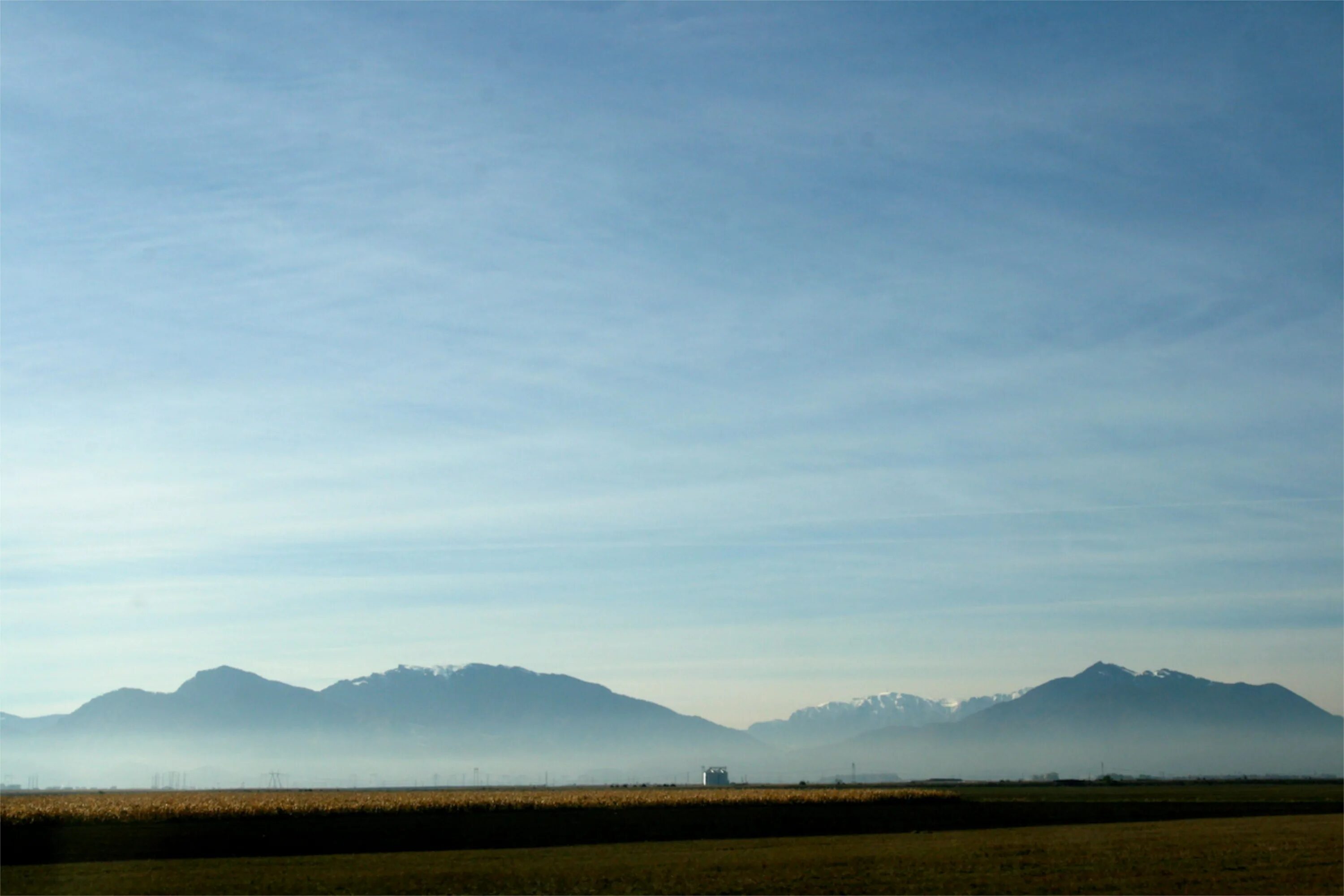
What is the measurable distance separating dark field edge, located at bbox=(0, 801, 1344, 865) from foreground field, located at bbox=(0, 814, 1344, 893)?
3.51 metres

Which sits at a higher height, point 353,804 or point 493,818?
point 493,818

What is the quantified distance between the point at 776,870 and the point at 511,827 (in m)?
25.4

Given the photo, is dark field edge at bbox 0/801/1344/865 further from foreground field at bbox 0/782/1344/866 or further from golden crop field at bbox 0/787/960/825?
golden crop field at bbox 0/787/960/825

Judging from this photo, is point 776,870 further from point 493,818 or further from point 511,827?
point 493,818

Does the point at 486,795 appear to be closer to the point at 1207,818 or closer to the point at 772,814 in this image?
the point at 772,814

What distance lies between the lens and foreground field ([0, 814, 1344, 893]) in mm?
44906

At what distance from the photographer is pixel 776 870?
50.8 metres

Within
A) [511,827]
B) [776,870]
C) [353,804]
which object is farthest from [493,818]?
[776,870]

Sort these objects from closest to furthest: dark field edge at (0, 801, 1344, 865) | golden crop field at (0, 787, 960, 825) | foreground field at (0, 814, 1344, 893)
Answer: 1. foreground field at (0, 814, 1344, 893)
2. dark field edge at (0, 801, 1344, 865)
3. golden crop field at (0, 787, 960, 825)

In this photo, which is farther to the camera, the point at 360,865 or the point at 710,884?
the point at 360,865

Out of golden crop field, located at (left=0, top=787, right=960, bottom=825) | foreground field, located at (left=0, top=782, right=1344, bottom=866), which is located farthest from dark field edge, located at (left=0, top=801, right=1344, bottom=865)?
golden crop field, located at (left=0, top=787, right=960, bottom=825)

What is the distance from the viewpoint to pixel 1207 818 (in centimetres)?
9062

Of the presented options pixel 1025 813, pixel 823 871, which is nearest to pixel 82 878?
pixel 823 871

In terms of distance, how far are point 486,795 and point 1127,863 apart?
8075 centimetres
